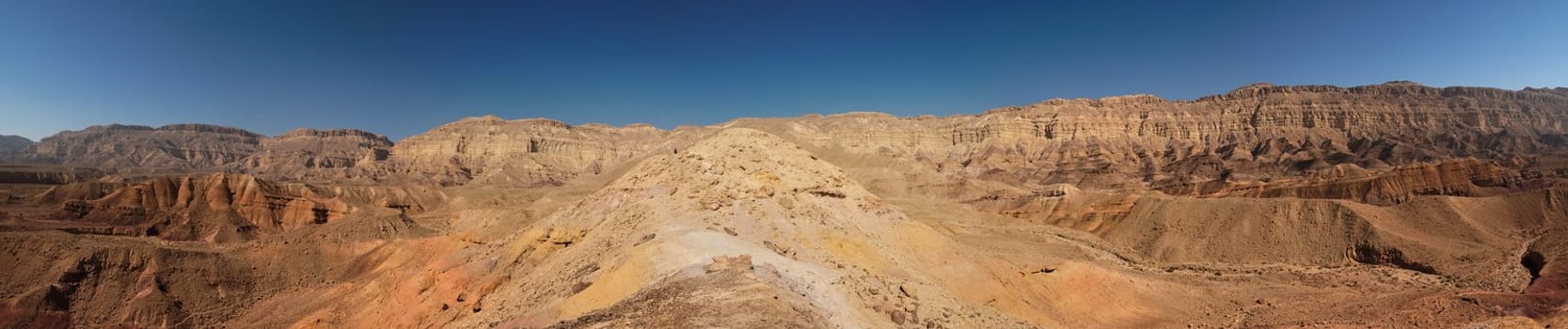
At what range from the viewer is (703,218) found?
57.8 ft

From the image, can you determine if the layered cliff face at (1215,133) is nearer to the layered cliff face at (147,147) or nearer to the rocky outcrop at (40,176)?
the rocky outcrop at (40,176)

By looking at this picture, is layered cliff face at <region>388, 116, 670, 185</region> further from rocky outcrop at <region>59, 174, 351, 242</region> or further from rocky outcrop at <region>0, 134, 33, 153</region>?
rocky outcrop at <region>0, 134, 33, 153</region>

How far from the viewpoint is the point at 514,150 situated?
114m

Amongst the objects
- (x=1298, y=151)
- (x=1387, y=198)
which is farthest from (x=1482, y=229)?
(x=1298, y=151)

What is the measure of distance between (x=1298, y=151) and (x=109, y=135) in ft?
775

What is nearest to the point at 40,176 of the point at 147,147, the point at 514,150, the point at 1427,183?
the point at 514,150

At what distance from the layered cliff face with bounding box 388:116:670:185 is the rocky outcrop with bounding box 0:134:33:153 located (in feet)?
405

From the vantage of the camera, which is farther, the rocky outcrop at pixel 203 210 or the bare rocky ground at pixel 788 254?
the rocky outcrop at pixel 203 210

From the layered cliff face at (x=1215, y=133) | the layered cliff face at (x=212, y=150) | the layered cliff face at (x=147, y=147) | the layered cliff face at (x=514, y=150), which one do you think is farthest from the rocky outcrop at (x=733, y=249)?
the layered cliff face at (x=147, y=147)

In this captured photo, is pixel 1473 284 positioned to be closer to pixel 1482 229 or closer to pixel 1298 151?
pixel 1482 229

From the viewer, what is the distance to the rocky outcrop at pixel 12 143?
163375mm

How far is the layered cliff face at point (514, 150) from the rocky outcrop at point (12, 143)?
405ft

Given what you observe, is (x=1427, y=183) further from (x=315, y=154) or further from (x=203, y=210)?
(x=315, y=154)

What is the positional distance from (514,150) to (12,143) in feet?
549
